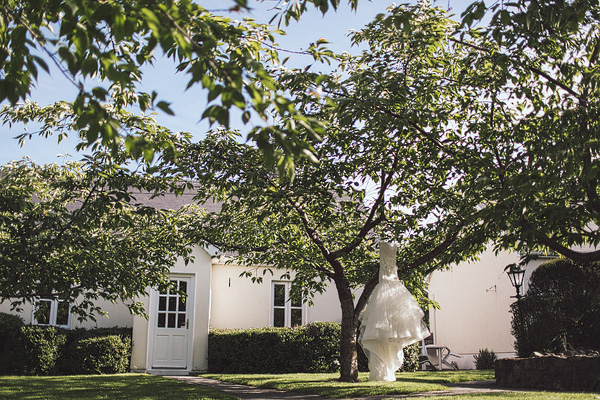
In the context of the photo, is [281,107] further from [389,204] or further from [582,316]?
[582,316]

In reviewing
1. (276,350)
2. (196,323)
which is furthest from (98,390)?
(196,323)

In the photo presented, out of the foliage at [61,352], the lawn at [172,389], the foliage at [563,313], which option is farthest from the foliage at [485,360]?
the foliage at [61,352]

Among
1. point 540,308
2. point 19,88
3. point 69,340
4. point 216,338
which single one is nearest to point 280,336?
point 216,338

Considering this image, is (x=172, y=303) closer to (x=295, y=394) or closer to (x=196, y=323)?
(x=196, y=323)

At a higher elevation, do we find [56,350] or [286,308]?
[286,308]

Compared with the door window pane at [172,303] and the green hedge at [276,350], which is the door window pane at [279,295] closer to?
the green hedge at [276,350]

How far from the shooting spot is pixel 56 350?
13039mm

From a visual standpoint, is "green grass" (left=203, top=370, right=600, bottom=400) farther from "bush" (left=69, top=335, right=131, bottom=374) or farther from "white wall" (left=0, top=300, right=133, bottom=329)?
"white wall" (left=0, top=300, right=133, bottom=329)

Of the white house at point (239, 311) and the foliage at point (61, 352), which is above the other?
the white house at point (239, 311)

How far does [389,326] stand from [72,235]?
15.4ft

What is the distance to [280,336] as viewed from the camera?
47.0 feet

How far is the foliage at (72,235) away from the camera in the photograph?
712 centimetres

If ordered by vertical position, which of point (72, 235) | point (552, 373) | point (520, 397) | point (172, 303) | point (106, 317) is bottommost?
point (520, 397)

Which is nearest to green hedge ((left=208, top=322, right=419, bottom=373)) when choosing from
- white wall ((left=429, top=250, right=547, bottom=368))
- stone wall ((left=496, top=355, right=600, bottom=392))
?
white wall ((left=429, top=250, right=547, bottom=368))
